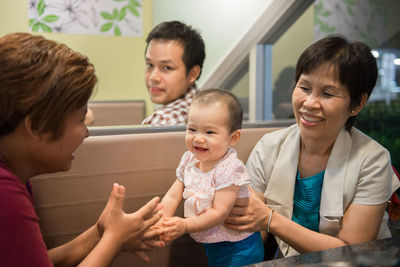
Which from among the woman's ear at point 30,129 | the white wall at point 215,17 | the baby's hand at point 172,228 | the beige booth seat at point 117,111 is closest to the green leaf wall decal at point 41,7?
the beige booth seat at point 117,111

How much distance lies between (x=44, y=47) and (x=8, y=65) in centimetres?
10

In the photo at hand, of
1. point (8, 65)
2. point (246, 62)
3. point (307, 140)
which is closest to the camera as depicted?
point (8, 65)

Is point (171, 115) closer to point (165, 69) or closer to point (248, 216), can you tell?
point (165, 69)

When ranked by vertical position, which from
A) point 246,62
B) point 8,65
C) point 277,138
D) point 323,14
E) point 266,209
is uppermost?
point 323,14

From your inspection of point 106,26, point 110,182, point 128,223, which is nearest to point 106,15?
point 106,26

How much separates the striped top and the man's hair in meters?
1.00

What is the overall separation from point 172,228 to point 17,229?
0.57m

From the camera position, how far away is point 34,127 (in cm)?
97

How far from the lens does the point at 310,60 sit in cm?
155

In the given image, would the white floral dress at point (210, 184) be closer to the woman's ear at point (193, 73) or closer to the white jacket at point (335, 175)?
the white jacket at point (335, 175)

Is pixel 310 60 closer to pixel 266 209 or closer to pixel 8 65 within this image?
pixel 266 209

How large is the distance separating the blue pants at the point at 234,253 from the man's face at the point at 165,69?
3.31 ft

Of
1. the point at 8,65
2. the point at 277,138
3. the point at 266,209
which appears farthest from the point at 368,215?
the point at 8,65

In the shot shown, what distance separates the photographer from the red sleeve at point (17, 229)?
2.85 ft
